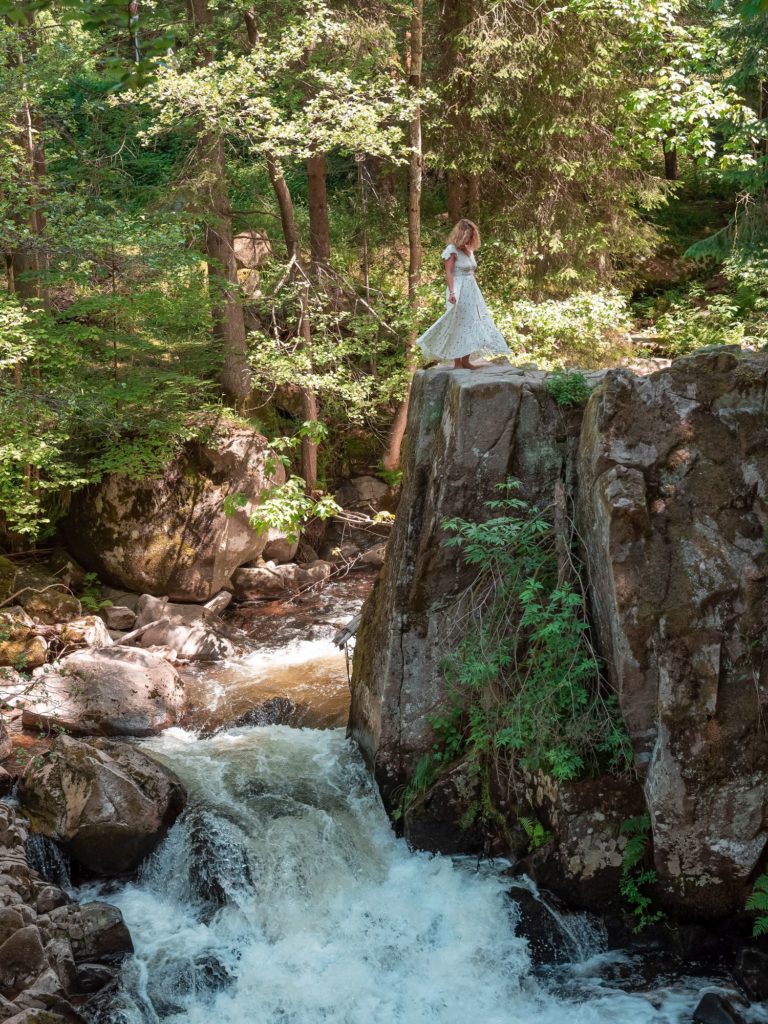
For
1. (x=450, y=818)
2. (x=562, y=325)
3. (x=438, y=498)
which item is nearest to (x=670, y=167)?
(x=562, y=325)

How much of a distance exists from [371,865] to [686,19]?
14.3m

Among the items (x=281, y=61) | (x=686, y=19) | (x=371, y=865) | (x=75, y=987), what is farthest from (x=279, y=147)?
(x=75, y=987)

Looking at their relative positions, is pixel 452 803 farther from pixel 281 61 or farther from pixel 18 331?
pixel 281 61

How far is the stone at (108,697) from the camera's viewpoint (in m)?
9.55

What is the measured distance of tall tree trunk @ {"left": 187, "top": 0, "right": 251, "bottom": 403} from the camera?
41.8 ft

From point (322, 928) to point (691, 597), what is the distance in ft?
12.1

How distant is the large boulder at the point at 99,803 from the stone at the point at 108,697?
5.02 ft

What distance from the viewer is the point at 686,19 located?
1505 centimetres

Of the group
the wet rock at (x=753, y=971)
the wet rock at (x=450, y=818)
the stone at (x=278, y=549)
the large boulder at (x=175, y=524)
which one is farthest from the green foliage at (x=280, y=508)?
the wet rock at (x=753, y=971)

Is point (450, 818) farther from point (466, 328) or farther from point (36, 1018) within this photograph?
point (466, 328)

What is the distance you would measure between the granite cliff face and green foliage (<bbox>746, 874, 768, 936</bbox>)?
10cm

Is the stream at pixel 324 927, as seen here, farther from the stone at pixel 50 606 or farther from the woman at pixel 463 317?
the woman at pixel 463 317

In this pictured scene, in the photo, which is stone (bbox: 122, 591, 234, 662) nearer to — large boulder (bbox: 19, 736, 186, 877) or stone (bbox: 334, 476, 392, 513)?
large boulder (bbox: 19, 736, 186, 877)

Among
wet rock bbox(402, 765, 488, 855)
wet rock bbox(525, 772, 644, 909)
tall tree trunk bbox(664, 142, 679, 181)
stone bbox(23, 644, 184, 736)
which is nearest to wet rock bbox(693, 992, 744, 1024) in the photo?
wet rock bbox(525, 772, 644, 909)
